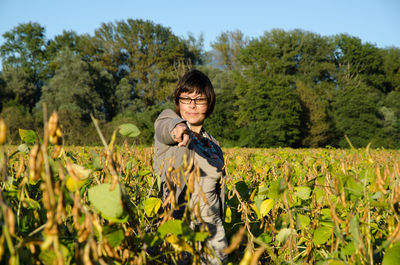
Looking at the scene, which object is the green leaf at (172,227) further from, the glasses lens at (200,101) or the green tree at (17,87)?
the green tree at (17,87)

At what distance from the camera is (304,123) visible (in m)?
30.3

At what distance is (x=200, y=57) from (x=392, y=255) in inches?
1559

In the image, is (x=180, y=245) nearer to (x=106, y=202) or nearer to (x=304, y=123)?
(x=106, y=202)

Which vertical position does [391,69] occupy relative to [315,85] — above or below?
above

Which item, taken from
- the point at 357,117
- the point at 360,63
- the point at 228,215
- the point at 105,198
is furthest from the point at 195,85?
the point at 360,63

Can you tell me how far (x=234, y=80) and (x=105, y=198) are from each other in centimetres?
3325

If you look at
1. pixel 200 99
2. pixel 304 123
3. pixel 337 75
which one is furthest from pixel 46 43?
pixel 200 99

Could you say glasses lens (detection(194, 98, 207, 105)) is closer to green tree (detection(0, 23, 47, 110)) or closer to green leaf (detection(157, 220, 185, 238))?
green leaf (detection(157, 220, 185, 238))

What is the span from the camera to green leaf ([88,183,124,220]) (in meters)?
0.67

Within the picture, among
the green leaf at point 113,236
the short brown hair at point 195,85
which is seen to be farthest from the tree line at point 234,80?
the green leaf at point 113,236

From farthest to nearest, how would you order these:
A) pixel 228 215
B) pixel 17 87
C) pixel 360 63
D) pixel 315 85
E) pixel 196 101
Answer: pixel 360 63
pixel 315 85
pixel 17 87
pixel 196 101
pixel 228 215

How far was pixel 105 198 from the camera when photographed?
679mm

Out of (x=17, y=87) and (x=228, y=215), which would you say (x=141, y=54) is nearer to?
(x=17, y=87)

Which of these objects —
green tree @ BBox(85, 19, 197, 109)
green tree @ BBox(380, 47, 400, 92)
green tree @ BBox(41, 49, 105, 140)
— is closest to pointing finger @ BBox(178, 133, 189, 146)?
green tree @ BBox(41, 49, 105, 140)
